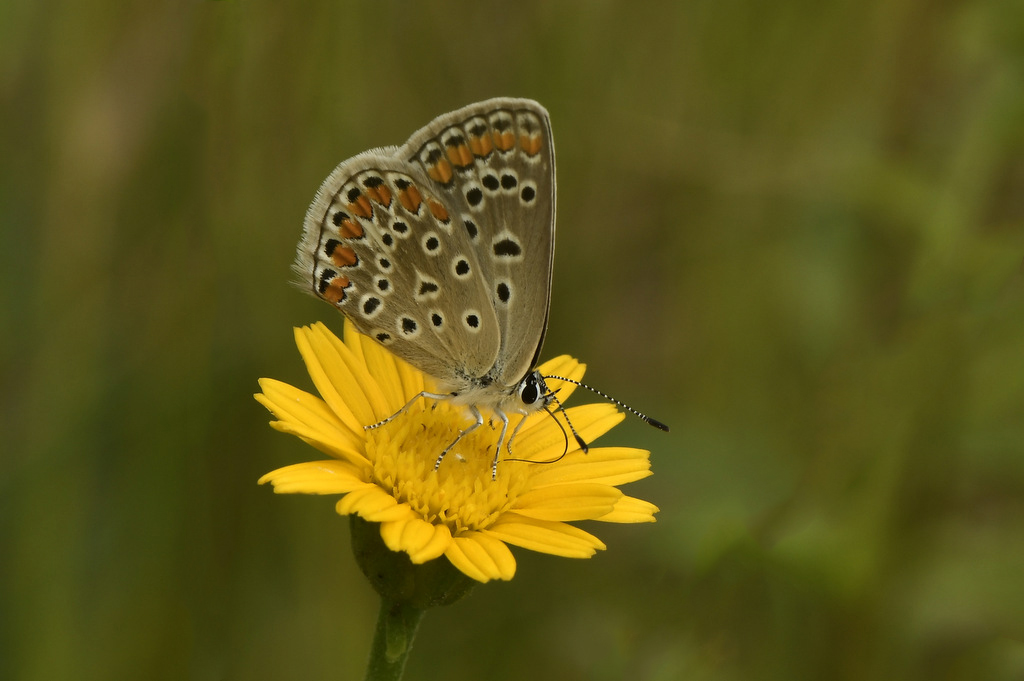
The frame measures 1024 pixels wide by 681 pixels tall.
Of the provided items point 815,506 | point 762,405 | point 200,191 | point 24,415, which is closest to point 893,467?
point 815,506

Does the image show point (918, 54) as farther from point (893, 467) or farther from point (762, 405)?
point (893, 467)

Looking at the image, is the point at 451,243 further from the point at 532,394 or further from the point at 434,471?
the point at 434,471

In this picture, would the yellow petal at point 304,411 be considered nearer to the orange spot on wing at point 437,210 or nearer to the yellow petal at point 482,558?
the yellow petal at point 482,558

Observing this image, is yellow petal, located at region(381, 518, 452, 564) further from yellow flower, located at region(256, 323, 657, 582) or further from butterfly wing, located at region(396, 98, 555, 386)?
butterfly wing, located at region(396, 98, 555, 386)

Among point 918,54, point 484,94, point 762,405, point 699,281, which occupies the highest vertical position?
point 918,54

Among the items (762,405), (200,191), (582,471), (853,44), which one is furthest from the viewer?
(853,44)

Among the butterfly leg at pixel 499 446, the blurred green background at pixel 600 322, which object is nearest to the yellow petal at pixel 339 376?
the butterfly leg at pixel 499 446

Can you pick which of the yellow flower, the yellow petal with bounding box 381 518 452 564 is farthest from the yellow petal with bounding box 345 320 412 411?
the yellow petal with bounding box 381 518 452 564
